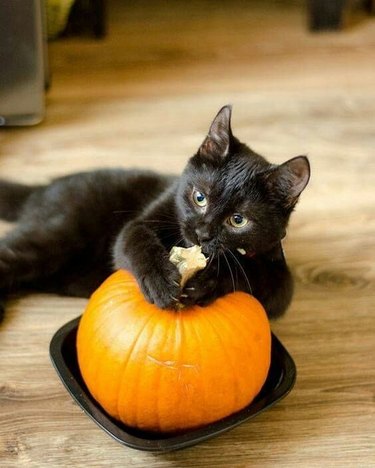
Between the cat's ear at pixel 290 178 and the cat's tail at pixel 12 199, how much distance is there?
0.67 metres

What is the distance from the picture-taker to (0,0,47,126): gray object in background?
6.05ft

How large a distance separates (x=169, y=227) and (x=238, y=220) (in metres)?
0.18

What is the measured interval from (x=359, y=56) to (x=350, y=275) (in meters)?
1.24

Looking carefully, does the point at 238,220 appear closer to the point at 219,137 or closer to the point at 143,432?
the point at 219,137

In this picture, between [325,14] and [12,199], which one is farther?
[325,14]

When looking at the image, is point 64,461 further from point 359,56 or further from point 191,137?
point 359,56

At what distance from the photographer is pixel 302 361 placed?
4.50 ft

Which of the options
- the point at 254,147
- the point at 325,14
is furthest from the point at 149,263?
the point at 325,14

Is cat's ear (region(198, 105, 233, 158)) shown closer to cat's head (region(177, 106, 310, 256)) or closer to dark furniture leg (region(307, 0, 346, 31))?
cat's head (region(177, 106, 310, 256))

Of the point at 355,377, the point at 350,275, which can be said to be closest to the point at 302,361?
the point at 355,377

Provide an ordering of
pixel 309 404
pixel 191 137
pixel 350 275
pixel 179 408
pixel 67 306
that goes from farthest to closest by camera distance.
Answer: pixel 191 137 < pixel 350 275 < pixel 67 306 < pixel 309 404 < pixel 179 408

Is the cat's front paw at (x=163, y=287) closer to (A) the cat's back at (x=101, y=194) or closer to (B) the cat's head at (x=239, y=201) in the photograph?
(B) the cat's head at (x=239, y=201)

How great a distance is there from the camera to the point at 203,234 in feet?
3.76

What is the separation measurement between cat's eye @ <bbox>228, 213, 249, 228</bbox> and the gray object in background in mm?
1026
